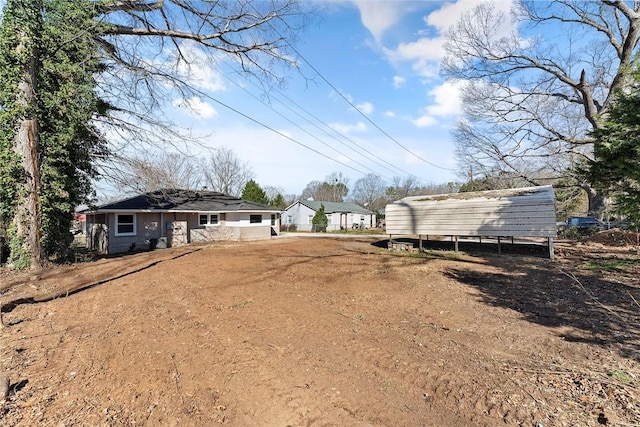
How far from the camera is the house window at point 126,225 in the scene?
18391 millimetres

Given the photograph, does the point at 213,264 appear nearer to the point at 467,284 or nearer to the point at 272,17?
the point at 467,284

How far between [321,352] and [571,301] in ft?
19.3

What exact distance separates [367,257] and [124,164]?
10.7 meters

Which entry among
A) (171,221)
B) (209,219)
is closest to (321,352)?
(171,221)

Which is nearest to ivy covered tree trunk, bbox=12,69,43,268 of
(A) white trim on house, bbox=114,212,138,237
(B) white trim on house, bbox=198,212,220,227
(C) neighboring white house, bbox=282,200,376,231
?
(A) white trim on house, bbox=114,212,138,237

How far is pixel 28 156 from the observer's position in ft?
34.0

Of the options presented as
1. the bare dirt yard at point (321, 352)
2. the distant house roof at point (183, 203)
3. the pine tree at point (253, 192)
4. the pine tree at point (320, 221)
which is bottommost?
the bare dirt yard at point (321, 352)

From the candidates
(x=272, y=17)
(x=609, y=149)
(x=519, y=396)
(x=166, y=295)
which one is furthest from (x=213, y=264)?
(x=609, y=149)

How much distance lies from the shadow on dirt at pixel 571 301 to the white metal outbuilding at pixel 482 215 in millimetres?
3056

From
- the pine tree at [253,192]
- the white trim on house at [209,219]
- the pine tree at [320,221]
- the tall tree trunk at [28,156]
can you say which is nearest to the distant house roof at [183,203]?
the white trim on house at [209,219]

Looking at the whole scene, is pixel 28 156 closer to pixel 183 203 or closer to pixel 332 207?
pixel 183 203

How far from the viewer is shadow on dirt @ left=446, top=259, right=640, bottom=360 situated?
16.0 ft

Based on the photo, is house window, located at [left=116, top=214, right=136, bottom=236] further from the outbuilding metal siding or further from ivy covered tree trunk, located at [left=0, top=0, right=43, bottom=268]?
the outbuilding metal siding

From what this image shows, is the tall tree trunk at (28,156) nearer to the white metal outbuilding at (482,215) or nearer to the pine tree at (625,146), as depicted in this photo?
the white metal outbuilding at (482,215)
